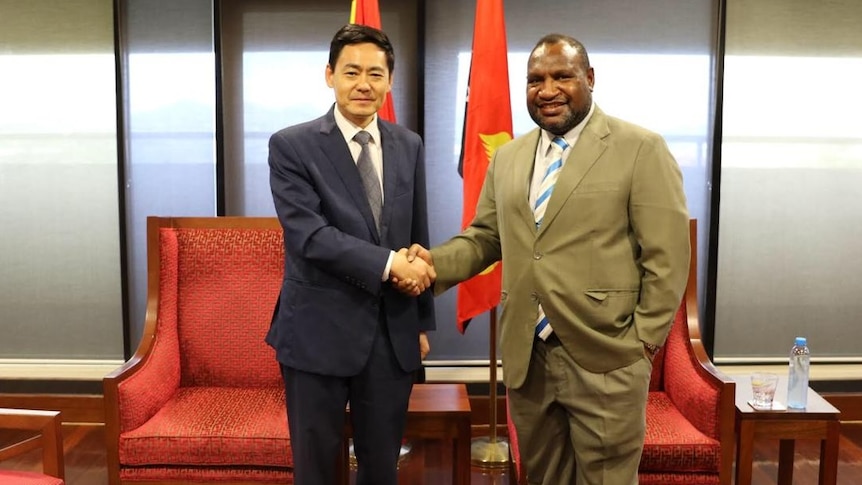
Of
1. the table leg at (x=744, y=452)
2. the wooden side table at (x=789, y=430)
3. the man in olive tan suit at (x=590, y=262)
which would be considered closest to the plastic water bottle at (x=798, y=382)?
the wooden side table at (x=789, y=430)

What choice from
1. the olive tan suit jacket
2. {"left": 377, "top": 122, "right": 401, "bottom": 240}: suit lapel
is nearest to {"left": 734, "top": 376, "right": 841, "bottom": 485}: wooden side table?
the olive tan suit jacket

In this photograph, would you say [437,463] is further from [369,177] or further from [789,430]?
[369,177]

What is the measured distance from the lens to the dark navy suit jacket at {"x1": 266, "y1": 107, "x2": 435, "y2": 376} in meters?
1.88

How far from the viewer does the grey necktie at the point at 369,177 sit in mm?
1959

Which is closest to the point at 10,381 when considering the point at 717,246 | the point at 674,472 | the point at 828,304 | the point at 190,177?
the point at 190,177

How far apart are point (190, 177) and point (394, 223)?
2206 millimetres

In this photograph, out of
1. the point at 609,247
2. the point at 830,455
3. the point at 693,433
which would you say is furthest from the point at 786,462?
the point at 609,247

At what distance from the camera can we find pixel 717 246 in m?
3.79

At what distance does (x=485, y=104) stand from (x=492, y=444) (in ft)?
4.81

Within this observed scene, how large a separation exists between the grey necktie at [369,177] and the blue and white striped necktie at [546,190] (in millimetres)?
415

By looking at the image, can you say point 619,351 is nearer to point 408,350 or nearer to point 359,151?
point 408,350

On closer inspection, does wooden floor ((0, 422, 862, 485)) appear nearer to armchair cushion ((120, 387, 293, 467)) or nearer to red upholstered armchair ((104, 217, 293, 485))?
red upholstered armchair ((104, 217, 293, 485))

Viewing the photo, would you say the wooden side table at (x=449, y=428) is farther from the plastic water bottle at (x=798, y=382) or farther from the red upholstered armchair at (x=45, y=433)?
the plastic water bottle at (x=798, y=382)

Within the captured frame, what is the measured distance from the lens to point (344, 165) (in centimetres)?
193
